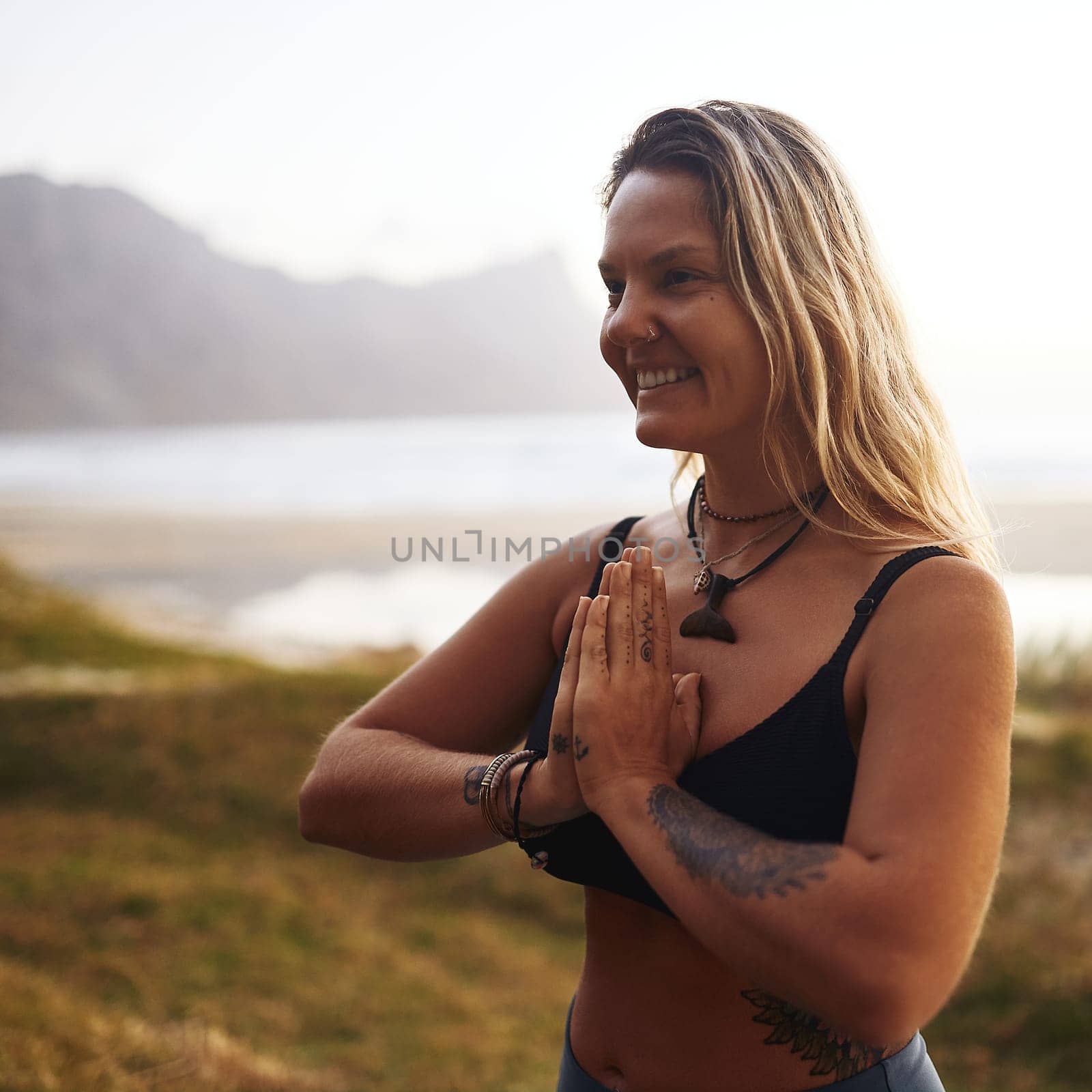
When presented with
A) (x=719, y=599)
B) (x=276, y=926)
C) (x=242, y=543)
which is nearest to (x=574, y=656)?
(x=719, y=599)

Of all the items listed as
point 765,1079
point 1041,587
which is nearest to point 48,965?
point 765,1079

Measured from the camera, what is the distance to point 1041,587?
315 inches

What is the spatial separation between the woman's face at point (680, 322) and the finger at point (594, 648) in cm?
25

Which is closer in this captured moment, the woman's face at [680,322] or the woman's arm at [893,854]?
the woman's arm at [893,854]

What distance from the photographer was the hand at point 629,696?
1.30 meters

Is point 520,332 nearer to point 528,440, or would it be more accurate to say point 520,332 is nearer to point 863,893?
point 528,440

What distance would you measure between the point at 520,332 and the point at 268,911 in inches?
1026

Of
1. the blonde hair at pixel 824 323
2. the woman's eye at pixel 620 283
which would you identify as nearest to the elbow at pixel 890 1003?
the blonde hair at pixel 824 323

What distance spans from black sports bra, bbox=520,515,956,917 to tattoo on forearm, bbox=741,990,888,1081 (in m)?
0.21

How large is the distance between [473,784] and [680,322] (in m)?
0.67

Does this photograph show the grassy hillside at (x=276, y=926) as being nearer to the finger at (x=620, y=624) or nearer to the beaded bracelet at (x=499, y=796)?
the beaded bracelet at (x=499, y=796)

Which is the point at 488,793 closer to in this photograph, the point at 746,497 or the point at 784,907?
the point at 784,907

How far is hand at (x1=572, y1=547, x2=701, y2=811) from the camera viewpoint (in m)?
1.30

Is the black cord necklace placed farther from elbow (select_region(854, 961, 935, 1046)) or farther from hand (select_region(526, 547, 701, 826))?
elbow (select_region(854, 961, 935, 1046))
